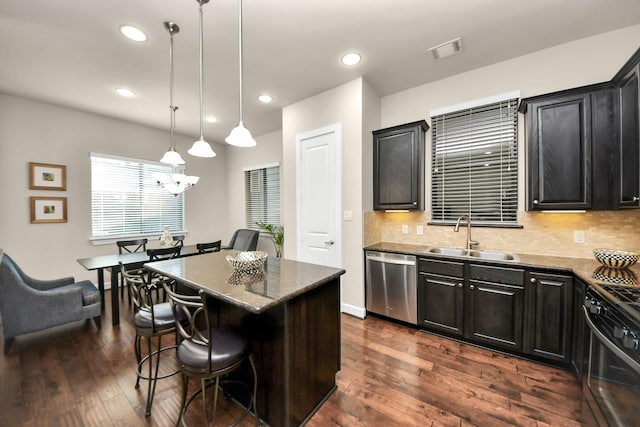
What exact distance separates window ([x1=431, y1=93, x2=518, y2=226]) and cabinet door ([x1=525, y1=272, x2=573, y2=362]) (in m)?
0.81

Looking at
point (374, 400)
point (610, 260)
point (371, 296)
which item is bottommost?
point (374, 400)

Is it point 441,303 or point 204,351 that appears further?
point 441,303

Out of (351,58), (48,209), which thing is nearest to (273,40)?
(351,58)

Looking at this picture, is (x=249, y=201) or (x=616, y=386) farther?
(x=249, y=201)

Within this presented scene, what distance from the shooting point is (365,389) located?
74.1 inches

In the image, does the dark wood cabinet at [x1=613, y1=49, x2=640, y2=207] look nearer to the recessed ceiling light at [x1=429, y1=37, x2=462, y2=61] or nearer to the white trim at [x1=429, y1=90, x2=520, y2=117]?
the white trim at [x1=429, y1=90, x2=520, y2=117]

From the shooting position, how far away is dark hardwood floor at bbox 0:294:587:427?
1.61 metres

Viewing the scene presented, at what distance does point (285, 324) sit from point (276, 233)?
3.65m

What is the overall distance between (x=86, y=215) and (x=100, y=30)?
3.09 meters

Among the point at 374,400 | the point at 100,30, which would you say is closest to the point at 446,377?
the point at 374,400

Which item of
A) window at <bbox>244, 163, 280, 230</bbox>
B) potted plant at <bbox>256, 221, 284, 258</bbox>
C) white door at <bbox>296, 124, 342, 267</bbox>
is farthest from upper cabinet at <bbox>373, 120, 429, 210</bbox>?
window at <bbox>244, 163, 280, 230</bbox>

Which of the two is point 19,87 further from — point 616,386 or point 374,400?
point 616,386

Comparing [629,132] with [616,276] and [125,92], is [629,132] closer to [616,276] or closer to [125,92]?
[616,276]

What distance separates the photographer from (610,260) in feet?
6.39
